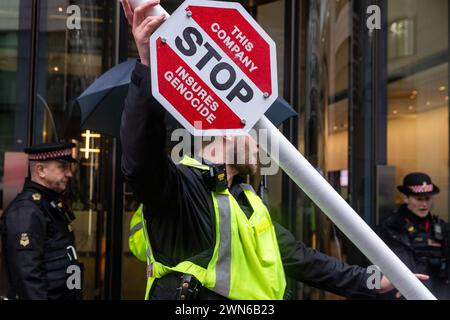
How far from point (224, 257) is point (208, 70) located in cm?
71

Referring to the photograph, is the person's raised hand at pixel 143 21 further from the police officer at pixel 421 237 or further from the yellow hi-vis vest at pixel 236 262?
the police officer at pixel 421 237

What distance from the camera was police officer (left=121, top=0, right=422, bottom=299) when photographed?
5.02 feet

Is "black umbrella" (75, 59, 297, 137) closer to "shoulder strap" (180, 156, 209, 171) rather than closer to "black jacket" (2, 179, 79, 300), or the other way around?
"black jacket" (2, 179, 79, 300)

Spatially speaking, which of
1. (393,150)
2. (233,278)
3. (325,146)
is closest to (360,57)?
(325,146)

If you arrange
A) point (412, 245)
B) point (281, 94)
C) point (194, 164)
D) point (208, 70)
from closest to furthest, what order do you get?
point (208, 70), point (194, 164), point (412, 245), point (281, 94)

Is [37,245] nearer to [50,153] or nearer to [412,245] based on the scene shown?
[50,153]

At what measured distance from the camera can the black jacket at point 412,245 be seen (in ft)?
12.9

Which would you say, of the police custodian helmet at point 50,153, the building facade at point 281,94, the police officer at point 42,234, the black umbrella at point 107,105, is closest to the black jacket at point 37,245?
the police officer at point 42,234

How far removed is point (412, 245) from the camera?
13.0 feet

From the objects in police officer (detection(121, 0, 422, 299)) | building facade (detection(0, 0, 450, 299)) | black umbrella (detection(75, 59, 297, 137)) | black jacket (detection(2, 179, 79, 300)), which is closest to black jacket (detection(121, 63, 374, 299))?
police officer (detection(121, 0, 422, 299))

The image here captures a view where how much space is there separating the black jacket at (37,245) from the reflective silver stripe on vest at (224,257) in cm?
169

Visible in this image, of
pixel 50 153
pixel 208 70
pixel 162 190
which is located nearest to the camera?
pixel 208 70

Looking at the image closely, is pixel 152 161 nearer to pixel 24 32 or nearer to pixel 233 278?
pixel 233 278

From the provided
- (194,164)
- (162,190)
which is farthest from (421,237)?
(162,190)
